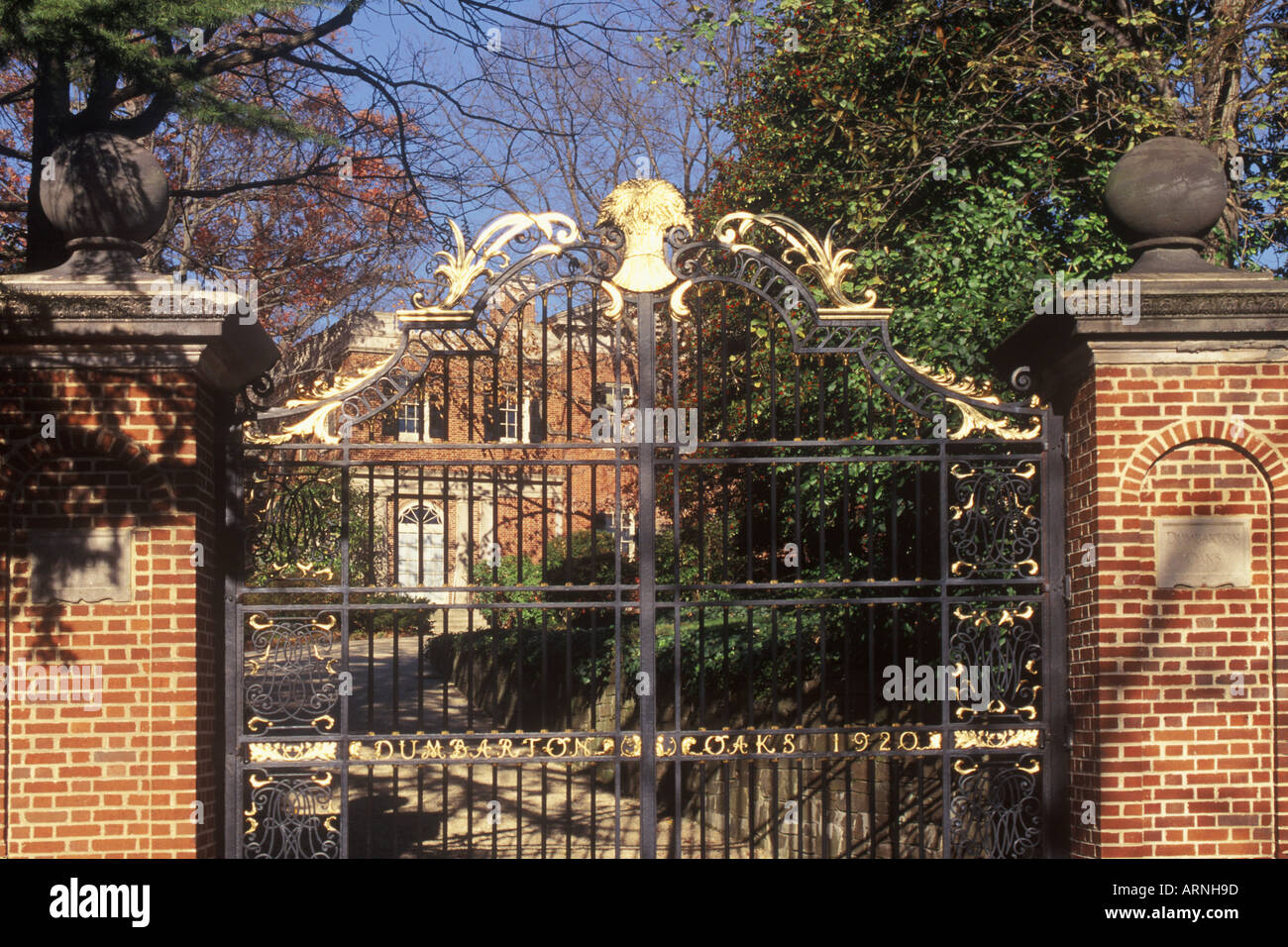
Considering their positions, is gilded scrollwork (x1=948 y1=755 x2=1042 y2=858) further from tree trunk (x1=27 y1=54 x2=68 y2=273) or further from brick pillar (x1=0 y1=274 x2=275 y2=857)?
tree trunk (x1=27 y1=54 x2=68 y2=273)

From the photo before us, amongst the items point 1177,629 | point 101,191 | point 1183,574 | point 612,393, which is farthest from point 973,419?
point 612,393

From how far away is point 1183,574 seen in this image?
5.96 metres

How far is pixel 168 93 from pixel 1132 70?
672 centimetres

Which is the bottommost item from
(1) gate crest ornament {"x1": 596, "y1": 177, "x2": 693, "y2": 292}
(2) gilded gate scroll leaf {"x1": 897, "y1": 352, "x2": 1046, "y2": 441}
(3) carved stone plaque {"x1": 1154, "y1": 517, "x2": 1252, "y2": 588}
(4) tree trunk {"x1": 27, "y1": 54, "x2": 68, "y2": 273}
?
(3) carved stone plaque {"x1": 1154, "y1": 517, "x2": 1252, "y2": 588}

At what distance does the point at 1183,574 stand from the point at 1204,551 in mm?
151

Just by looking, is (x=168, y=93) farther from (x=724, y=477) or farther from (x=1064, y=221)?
(x=1064, y=221)

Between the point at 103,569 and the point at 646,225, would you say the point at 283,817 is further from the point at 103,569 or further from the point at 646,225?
the point at 646,225

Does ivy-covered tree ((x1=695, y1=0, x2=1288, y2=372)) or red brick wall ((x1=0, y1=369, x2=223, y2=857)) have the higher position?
ivy-covered tree ((x1=695, y1=0, x2=1288, y2=372))

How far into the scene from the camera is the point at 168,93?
8.81m

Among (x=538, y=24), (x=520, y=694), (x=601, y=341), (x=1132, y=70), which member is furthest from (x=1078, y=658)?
(x=601, y=341)

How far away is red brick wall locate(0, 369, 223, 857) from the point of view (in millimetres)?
5684

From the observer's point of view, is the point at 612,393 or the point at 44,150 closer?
the point at 44,150

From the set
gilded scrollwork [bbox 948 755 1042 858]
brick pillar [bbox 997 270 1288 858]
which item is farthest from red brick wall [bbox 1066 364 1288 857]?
gilded scrollwork [bbox 948 755 1042 858]

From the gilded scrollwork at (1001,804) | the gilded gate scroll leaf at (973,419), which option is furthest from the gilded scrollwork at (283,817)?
the gilded gate scroll leaf at (973,419)
